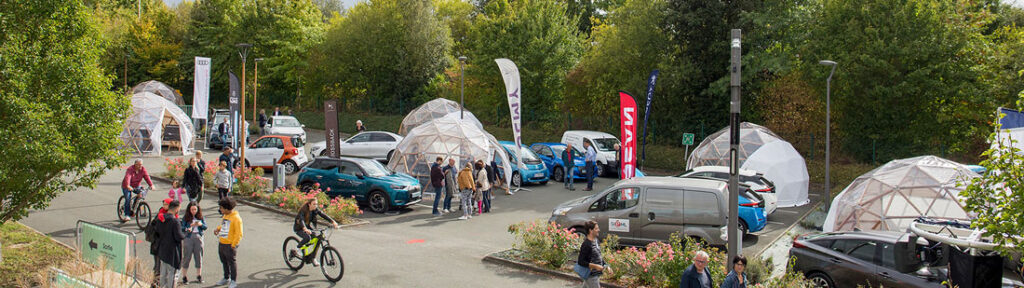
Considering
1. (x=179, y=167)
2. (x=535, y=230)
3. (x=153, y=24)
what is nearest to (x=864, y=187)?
(x=535, y=230)

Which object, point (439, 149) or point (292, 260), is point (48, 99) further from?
point (439, 149)

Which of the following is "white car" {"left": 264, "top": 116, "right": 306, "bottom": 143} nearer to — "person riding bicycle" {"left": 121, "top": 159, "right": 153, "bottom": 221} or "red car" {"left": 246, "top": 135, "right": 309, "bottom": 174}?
"red car" {"left": 246, "top": 135, "right": 309, "bottom": 174}

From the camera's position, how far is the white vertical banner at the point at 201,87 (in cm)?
2430

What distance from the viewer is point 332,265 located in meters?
10.1

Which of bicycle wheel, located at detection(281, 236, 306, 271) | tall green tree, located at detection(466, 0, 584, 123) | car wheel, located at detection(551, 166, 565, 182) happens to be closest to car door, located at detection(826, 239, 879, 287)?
bicycle wheel, located at detection(281, 236, 306, 271)

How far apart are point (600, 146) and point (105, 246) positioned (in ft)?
57.6

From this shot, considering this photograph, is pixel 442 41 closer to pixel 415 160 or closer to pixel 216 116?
pixel 216 116

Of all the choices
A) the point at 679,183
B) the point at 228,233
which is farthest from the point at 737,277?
the point at 228,233

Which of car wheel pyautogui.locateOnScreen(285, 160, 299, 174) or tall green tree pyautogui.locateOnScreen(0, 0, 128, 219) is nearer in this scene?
tall green tree pyautogui.locateOnScreen(0, 0, 128, 219)

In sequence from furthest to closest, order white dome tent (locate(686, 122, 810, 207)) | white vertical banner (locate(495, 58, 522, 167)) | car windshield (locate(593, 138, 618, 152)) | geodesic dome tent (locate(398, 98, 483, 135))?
geodesic dome tent (locate(398, 98, 483, 135)) < car windshield (locate(593, 138, 618, 152)) < white vertical banner (locate(495, 58, 522, 167)) < white dome tent (locate(686, 122, 810, 207))

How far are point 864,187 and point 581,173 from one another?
34.1ft

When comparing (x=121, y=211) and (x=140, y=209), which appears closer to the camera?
(x=140, y=209)

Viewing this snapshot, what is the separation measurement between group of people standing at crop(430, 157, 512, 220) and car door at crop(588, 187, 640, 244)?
3966mm

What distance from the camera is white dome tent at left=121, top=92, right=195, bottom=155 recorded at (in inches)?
1067
